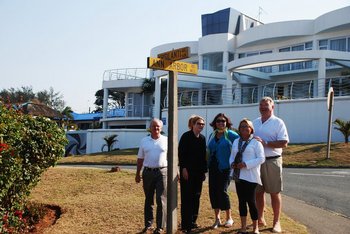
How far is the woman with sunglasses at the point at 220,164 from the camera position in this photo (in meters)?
6.36

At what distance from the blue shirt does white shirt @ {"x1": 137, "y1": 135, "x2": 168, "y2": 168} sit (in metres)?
0.67

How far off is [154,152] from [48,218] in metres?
2.68

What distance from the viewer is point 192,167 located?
21.0ft

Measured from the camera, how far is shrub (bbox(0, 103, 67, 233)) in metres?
5.64

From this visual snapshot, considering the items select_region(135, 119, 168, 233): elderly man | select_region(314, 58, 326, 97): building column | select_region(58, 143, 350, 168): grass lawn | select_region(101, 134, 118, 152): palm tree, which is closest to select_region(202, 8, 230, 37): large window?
select_region(101, 134, 118, 152): palm tree

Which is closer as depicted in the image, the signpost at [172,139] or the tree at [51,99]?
the signpost at [172,139]

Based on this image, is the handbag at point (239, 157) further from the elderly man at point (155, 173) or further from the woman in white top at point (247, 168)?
the elderly man at point (155, 173)

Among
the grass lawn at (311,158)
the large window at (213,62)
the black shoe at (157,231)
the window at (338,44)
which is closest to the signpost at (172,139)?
the black shoe at (157,231)

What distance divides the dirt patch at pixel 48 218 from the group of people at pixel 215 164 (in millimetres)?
1865

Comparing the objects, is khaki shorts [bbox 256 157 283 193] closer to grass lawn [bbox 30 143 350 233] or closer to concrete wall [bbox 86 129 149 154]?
grass lawn [bbox 30 143 350 233]

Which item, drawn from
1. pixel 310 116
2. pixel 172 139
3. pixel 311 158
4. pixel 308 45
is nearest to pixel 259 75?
pixel 308 45

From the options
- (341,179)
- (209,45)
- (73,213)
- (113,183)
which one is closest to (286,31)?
(209,45)

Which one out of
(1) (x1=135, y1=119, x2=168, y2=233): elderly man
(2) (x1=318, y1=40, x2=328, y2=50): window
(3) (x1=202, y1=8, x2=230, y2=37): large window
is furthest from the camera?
(3) (x1=202, y1=8, x2=230, y2=37): large window

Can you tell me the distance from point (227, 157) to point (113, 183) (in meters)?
4.12
